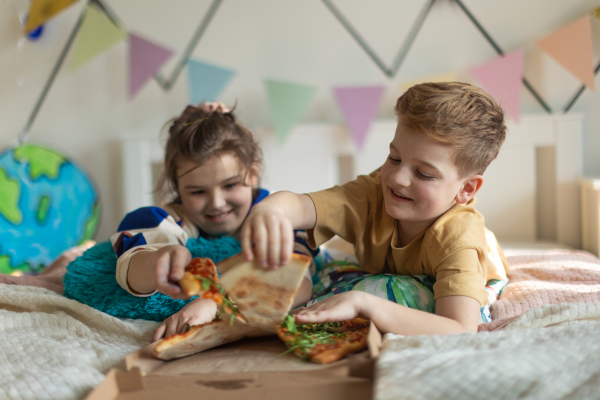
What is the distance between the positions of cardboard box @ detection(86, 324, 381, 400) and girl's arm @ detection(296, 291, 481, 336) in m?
0.06

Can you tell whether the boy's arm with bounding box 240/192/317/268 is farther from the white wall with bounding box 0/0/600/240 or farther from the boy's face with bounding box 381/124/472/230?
the white wall with bounding box 0/0/600/240

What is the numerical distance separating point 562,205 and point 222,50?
144 centimetres

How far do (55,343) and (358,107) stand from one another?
1.39 m

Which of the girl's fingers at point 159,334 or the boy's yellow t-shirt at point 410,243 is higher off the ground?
the boy's yellow t-shirt at point 410,243

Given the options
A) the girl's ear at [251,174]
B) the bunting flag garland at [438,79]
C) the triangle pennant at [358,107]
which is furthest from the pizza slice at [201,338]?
the bunting flag garland at [438,79]

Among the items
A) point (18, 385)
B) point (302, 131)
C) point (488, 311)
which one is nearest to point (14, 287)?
point (18, 385)

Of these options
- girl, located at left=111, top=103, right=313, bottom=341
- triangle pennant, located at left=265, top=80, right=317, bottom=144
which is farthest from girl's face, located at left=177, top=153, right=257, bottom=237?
triangle pennant, located at left=265, top=80, right=317, bottom=144

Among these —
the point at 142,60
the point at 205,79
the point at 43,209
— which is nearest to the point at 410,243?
the point at 205,79

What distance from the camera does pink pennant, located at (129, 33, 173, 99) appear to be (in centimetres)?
A: 192

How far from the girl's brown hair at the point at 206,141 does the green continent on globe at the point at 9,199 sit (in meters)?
0.94

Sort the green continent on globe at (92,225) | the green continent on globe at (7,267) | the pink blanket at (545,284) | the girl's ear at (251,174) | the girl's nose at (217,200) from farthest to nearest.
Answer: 1. the green continent on globe at (92,225)
2. the green continent on globe at (7,267)
3. the girl's ear at (251,174)
4. the girl's nose at (217,200)
5. the pink blanket at (545,284)

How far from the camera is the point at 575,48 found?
1751mm

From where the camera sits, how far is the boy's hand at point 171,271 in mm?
682

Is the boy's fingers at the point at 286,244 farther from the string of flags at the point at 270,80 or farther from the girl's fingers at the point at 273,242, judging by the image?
the string of flags at the point at 270,80
